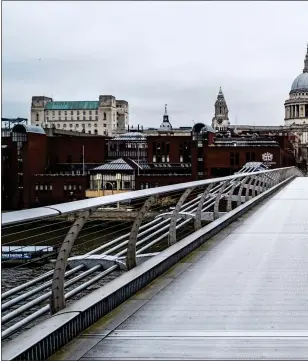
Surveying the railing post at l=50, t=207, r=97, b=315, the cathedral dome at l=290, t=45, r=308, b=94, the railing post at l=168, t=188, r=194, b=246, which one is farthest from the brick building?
the cathedral dome at l=290, t=45, r=308, b=94

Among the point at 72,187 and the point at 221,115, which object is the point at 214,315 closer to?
the point at 72,187

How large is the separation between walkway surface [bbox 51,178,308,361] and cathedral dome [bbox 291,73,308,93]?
12164 cm

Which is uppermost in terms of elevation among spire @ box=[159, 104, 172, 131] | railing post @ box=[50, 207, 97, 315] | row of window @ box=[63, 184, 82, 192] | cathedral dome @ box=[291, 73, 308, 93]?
cathedral dome @ box=[291, 73, 308, 93]

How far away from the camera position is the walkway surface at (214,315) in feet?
10.7

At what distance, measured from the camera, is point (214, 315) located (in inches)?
158

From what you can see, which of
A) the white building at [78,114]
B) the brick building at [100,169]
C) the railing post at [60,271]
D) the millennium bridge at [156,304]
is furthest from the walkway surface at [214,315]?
the white building at [78,114]

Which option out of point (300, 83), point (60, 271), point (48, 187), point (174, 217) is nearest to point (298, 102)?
point (300, 83)

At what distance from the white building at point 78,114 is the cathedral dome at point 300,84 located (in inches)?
1398

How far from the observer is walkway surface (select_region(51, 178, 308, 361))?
326cm

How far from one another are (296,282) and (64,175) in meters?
51.4

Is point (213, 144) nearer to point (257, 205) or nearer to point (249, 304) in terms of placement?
point (257, 205)

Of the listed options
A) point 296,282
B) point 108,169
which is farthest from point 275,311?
point 108,169

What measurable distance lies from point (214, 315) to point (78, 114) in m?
141

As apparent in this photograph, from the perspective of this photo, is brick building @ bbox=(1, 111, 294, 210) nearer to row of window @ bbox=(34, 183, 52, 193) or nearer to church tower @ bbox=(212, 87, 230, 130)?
row of window @ bbox=(34, 183, 52, 193)
